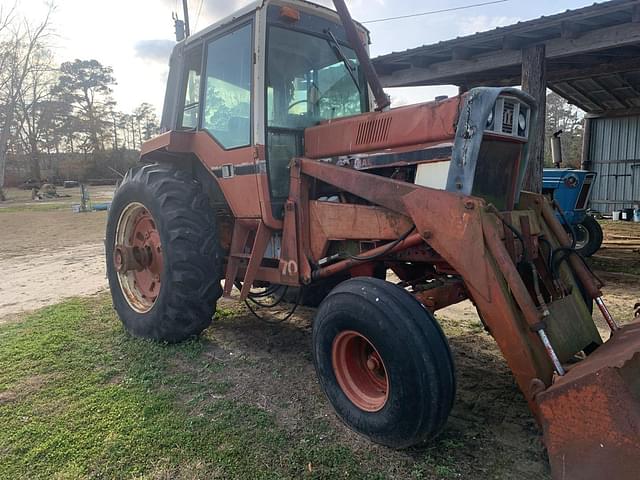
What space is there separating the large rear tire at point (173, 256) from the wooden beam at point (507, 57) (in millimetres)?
5377

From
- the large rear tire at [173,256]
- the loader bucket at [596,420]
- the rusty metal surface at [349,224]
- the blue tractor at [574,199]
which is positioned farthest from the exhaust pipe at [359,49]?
the blue tractor at [574,199]

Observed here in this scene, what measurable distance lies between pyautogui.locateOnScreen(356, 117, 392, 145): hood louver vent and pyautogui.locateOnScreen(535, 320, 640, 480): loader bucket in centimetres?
189

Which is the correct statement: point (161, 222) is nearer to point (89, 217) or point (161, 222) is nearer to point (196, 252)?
point (196, 252)

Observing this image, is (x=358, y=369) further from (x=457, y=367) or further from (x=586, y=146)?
(x=586, y=146)

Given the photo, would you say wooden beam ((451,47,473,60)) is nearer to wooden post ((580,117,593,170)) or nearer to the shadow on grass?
the shadow on grass

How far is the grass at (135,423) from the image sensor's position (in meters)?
2.42

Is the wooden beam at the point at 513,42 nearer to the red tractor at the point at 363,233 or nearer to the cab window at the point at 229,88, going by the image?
the red tractor at the point at 363,233

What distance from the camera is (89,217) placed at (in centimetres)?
1766

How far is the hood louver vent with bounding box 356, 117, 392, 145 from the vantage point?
320cm

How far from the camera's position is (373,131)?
3.27 metres

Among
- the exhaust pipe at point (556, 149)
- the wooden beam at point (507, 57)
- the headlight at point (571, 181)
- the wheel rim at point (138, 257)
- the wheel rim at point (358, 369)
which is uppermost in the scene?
the wooden beam at point (507, 57)

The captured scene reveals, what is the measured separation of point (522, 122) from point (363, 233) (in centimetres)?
127

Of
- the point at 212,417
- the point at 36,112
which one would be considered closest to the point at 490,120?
the point at 212,417

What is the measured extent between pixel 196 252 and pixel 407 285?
178 cm
